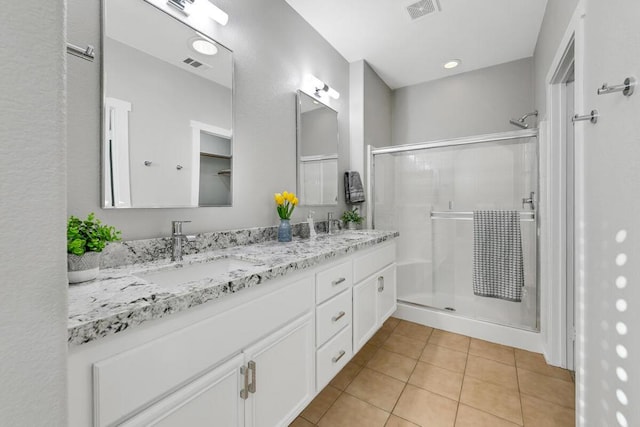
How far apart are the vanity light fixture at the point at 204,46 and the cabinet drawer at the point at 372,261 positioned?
55.2 inches

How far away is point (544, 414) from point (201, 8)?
9.17 feet

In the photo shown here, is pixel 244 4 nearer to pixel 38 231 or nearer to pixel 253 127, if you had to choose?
pixel 253 127

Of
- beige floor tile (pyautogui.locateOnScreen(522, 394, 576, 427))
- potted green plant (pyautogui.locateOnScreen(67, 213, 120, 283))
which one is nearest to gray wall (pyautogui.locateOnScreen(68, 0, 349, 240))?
potted green plant (pyautogui.locateOnScreen(67, 213, 120, 283))

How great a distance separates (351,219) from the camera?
261 centimetres

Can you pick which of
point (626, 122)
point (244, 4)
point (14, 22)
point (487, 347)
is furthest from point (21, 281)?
point (487, 347)

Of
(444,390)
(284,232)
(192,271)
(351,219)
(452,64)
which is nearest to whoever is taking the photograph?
(192,271)

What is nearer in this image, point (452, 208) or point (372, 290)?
point (372, 290)

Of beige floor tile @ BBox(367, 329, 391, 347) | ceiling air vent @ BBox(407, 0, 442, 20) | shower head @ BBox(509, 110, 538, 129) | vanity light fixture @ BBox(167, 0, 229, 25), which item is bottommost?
beige floor tile @ BBox(367, 329, 391, 347)

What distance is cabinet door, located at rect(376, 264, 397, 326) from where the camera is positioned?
2.05 m

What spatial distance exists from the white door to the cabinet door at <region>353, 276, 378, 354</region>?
1.04m

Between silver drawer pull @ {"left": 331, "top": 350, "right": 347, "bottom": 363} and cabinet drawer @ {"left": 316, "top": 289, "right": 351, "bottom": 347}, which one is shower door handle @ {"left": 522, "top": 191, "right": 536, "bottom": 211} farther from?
silver drawer pull @ {"left": 331, "top": 350, "right": 347, "bottom": 363}

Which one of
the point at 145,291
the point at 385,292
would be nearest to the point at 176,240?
the point at 145,291

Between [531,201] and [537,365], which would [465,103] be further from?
[537,365]

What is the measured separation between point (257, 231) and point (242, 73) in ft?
3.13
